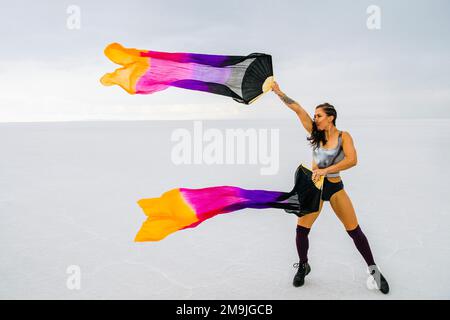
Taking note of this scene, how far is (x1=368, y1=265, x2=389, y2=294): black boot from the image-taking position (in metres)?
3.30

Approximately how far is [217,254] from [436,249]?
2.09m

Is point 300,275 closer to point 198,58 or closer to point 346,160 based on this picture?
point 346,160

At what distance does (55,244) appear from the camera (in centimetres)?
435

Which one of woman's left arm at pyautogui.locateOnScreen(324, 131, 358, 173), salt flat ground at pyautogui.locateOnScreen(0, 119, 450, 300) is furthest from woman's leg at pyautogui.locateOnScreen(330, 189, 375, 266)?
salt flat ground at pyautogui.locateOnScreen(0, 119, 450, 300)

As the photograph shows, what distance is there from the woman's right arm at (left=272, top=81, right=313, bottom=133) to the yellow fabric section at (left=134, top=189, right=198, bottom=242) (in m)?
1.02

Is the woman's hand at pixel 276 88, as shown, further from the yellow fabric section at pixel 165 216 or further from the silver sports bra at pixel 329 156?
the yellow fabric section at pixel 165 216

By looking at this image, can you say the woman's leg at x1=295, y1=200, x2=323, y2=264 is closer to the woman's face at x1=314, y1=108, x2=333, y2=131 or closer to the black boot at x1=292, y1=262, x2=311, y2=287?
the black boot at x1=292, y1=262, x2=311, y2=287

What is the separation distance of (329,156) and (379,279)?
1079 millimetres

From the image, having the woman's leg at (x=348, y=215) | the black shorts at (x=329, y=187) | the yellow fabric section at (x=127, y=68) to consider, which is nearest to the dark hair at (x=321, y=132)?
the black shorts at (x=329, y=187)

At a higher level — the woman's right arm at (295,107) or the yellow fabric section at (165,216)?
the woman's right arm at (295,107)

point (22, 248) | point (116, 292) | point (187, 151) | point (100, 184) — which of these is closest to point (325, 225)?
point (187, 151)

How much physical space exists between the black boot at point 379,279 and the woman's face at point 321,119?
1188 millimetres

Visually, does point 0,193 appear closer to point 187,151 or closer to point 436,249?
point 187,151

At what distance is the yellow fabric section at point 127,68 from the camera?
3100 millimetres
